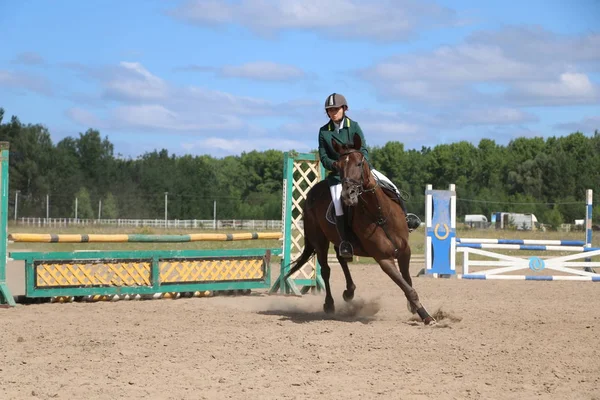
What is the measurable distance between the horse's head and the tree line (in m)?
51.3

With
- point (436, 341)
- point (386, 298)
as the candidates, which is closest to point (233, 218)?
point (386, 298)

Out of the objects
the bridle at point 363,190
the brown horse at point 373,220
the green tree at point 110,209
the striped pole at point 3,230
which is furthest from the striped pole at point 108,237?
the green tree at point 110,209

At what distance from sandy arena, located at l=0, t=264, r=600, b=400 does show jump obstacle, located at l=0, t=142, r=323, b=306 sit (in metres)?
0.47

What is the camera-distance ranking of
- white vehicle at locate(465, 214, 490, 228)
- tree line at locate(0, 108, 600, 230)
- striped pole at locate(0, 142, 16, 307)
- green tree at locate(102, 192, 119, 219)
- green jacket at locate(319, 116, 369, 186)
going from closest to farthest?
green jacket at locate(319, 116, 369, 186) < striped pole at locate(0, 142, 16, 307) < white vehicle at locate(465, 214, 490, 228) < tree line at locate(0, 108, 600, 230) < green tree at locate(102, 192, 119, 219)

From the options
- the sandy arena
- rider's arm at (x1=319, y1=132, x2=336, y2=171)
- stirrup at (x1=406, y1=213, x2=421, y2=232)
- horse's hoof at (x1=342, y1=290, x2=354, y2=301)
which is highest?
rider's arm at (x1=319, y1=132, x2=336, y2=171)

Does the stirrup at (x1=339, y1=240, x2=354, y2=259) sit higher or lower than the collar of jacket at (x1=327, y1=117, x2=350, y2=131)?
lower

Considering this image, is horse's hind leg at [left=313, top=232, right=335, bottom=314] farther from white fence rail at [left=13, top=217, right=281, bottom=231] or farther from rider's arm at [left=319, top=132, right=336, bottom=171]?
white fence rail at [left=13, top=217, right=281, bottom=231]

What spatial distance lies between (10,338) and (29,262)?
304 cm

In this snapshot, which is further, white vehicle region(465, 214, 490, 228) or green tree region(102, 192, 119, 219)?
green tree region(102, 192, 119, 219)

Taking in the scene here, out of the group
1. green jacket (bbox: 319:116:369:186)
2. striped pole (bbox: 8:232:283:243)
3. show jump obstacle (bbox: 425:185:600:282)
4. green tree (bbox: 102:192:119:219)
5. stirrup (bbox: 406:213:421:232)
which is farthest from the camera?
green tree (bbox: 102:192:119:219)

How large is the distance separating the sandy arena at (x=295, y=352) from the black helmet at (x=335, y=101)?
249 cm

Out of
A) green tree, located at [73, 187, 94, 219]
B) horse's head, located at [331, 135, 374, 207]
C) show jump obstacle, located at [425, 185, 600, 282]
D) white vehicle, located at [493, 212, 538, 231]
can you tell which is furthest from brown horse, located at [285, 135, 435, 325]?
green tree, located at [73, 187, 94, 219]

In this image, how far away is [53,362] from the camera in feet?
19.9

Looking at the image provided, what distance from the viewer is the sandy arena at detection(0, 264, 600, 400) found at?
17.0ft
